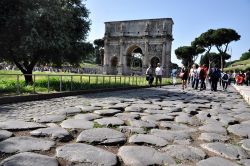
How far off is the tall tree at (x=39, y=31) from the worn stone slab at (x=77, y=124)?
7263 mm

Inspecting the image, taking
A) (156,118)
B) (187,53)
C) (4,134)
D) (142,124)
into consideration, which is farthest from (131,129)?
(187,53)

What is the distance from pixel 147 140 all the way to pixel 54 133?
1.26m

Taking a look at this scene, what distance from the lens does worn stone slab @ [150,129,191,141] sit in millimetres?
4073

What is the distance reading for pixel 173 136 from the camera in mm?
4148

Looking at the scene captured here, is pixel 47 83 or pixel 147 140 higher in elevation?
pixel 47 83

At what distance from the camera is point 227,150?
3535 millimetres

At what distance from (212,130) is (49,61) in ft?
43.0

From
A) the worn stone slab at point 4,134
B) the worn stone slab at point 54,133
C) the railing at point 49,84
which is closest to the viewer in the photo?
the worn stone slab at point 4,134

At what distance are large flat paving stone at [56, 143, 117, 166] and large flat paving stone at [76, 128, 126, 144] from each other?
0.27m

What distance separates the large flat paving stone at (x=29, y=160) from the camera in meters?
2.70

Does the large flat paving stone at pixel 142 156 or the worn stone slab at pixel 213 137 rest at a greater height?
the large flat paving stone at pixel 142 156

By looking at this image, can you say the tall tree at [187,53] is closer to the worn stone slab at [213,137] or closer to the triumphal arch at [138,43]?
the triumphal arch at [138,43]

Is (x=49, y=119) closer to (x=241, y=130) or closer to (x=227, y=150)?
(x=227, y=150)

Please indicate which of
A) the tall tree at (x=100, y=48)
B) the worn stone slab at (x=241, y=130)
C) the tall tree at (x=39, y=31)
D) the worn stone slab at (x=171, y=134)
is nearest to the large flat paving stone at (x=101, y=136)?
the worn stone slab at (x=171, y=134)
